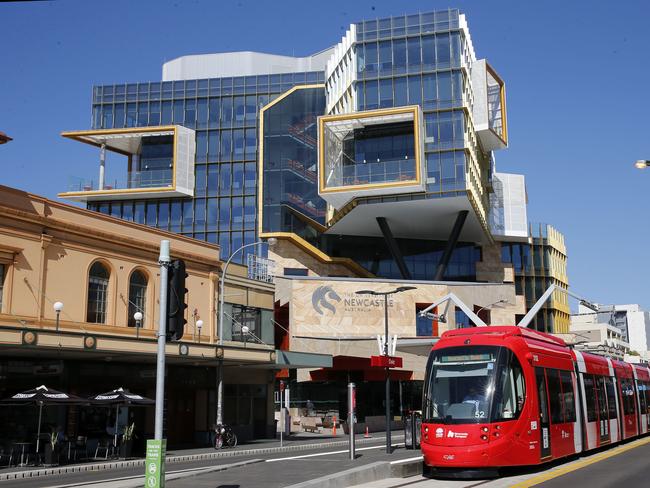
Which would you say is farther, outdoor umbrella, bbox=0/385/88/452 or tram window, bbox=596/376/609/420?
outdoor umbrella, bbox=0/385/88/452

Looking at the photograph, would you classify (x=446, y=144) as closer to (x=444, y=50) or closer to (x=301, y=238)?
(x=444, y=50)

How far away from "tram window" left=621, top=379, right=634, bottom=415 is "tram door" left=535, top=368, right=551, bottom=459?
11.3 metres

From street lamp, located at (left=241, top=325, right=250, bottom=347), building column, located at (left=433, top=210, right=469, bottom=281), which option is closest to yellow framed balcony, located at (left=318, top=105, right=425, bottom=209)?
building column, located at (left=433, top=210, right=469, bottom=281)

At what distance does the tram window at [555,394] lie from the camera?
70.7ft

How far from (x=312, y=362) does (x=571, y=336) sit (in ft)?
183

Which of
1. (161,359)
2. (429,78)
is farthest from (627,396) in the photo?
(429,78)

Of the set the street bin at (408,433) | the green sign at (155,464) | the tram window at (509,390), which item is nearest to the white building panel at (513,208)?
the street bin at (408,433)

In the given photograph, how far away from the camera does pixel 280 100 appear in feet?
264

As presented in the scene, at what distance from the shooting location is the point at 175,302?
13.2 m

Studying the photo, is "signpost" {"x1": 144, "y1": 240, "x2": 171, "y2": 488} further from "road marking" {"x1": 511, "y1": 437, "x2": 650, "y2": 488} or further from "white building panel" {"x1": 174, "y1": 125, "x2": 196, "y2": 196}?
"white building panel" {"x1": 174, "y1": 125, "x2": 196, "y2": 196}

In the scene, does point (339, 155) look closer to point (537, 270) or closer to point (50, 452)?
point (537, 270)

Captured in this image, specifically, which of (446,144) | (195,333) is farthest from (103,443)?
(446,144)

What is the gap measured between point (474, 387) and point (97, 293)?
20.3 meters

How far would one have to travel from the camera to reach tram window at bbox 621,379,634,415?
102 feet
